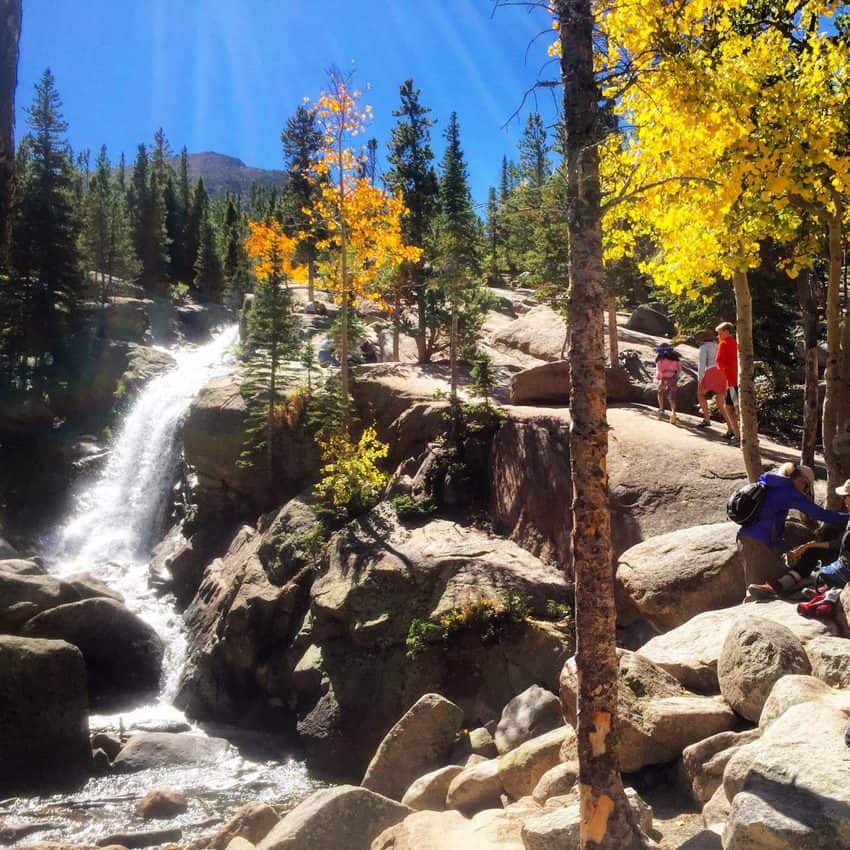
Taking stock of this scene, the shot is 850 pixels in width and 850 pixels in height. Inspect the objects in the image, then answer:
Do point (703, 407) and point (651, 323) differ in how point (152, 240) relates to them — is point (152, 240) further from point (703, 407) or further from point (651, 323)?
point (703, 407)

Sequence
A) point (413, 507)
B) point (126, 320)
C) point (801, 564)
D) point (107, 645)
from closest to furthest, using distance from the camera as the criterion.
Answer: point (801, 564) → point (413, 507) → point (107, 645) → point (126, 320)

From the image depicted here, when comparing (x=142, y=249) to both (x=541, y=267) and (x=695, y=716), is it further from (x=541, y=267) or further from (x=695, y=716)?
(x=695, y=716)

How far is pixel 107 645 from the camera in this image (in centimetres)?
1764

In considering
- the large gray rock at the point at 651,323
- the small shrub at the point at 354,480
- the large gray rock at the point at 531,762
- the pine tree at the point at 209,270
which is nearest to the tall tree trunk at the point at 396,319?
the large gray rock at the point at 651,323

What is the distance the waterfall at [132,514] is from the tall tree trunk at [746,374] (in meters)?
15.4

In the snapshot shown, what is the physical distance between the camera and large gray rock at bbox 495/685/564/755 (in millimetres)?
10367

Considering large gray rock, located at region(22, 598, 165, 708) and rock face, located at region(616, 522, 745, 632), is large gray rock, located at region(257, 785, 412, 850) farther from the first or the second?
large gray rock, located at region(22, 598, 165, 708)

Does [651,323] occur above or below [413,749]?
above

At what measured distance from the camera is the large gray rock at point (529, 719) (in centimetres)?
1037

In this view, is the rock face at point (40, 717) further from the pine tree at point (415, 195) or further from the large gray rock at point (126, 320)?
the large gray rock at point (126, 320)

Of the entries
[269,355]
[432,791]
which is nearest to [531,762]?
[432,791]

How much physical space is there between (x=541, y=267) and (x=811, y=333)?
1493cm

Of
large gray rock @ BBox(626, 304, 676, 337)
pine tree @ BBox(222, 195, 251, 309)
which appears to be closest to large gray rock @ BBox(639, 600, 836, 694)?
large gray rock @ BBox(626, 304, 676, 337)

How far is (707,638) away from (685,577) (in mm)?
1721
